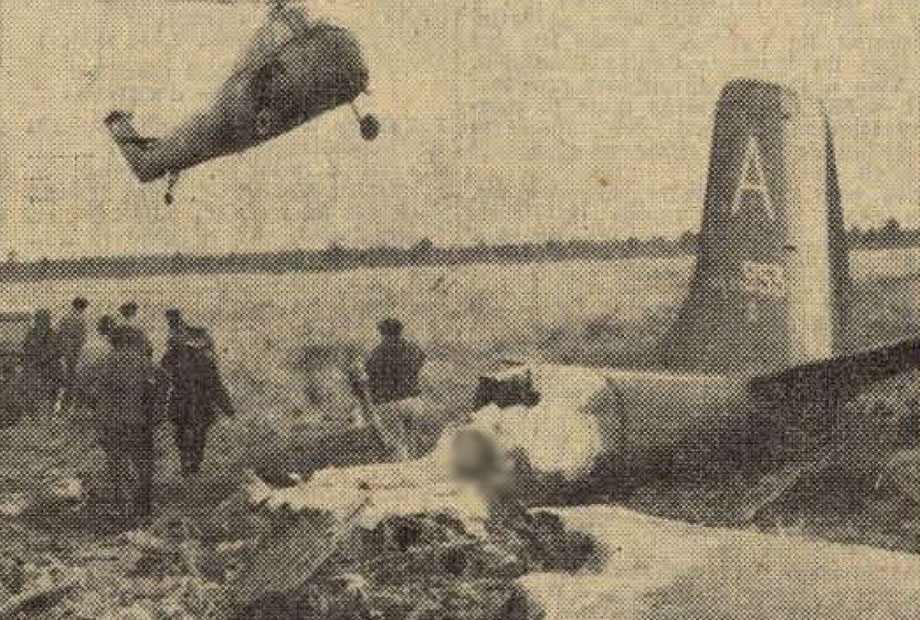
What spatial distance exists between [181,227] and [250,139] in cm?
1372

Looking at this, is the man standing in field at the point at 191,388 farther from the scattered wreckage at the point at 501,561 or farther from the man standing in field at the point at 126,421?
the scattered wreckage at the point at 501,561

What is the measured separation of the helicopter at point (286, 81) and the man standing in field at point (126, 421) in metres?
2.15

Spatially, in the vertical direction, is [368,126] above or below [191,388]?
above

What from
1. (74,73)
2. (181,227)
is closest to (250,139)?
(74,73)

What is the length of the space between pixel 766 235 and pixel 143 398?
15.9 feet

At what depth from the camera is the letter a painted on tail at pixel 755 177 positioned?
31.0 ft

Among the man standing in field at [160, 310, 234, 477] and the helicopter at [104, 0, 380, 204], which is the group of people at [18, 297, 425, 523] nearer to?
→ the man standing in field at [160, 310, 234, 477]

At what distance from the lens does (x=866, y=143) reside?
82.8 ft

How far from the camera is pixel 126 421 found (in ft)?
28.5

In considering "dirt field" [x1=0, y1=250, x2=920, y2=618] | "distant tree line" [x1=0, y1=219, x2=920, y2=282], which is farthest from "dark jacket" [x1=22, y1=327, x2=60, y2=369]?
"distant tree line" [x1=0, y1=219, x2=920, y2=282]

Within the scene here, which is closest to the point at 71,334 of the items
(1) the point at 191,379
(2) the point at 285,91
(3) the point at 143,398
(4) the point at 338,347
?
(1) the point at 191,379

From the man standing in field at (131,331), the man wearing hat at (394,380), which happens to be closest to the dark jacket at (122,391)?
the man standing in field at (131,331)

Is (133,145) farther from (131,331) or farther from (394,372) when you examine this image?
(394,372)

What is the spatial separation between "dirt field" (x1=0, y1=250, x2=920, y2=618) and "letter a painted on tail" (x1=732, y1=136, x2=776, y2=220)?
66.8 inches
